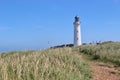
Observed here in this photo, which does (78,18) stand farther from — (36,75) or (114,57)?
(36,75)

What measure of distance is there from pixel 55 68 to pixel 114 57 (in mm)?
10671

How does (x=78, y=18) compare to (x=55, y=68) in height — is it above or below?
above

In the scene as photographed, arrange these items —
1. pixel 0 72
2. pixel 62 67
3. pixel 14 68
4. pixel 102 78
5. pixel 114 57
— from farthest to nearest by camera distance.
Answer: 1. pixel 114 57
2. pixel 102 78
3. pixel 62 67
4. pixel 14 68
5. pixel 0 72

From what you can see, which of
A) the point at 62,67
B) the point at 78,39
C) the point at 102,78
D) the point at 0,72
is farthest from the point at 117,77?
the point at 78,39

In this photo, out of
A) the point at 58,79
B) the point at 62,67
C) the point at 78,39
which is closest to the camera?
the point at 58,79

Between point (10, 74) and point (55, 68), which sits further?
point (55, 68)

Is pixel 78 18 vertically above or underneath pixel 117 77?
above

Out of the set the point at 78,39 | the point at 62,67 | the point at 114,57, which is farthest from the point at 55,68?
the point at 78,39

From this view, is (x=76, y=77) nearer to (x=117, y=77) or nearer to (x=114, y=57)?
(x=117, y=77)

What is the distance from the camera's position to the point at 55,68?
8758mm

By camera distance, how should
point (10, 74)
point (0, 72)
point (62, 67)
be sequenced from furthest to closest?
point (62, 67), point (10, 74), point (0, 72)

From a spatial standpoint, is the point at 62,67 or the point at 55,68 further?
the point at 62,67

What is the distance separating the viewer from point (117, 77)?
12758 millimetres

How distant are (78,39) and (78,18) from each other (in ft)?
9.74
